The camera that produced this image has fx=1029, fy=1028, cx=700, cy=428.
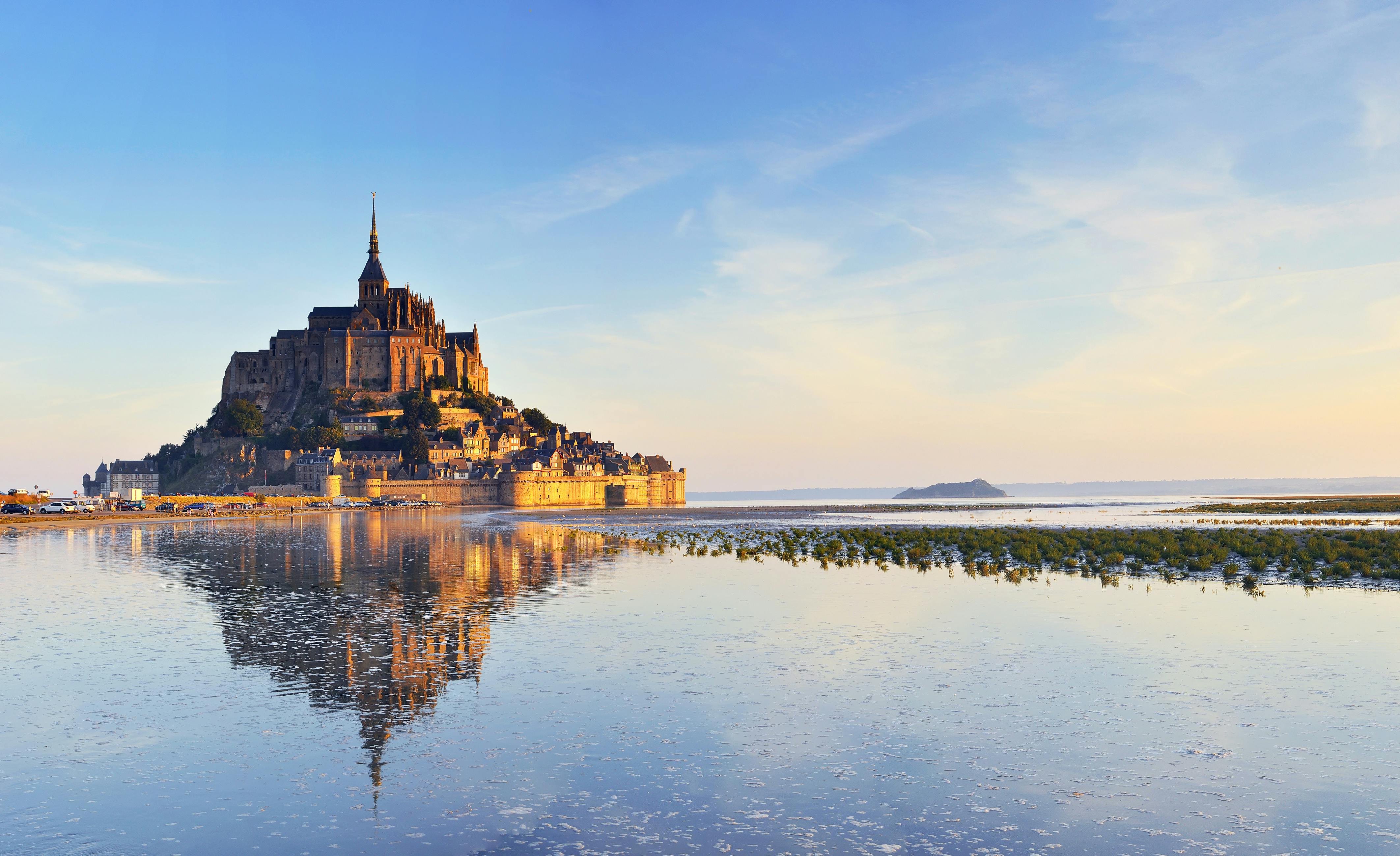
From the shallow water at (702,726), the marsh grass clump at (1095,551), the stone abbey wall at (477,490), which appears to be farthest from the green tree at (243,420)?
the shallow water at (702,726)

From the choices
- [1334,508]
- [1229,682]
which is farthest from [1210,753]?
[1334,508]

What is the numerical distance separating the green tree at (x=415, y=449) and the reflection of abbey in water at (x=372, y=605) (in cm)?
10197

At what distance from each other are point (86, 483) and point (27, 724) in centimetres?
18451

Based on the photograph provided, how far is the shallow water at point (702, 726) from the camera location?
9.32 metres

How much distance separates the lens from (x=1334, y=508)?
96.6m

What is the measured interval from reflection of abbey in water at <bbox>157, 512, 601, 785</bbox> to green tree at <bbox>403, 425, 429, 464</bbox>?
102m

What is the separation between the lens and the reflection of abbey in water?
1533 centimetres

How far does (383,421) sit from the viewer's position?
16650 cm

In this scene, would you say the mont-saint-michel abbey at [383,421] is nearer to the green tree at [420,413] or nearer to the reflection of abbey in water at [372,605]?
the green tree at [420,413]

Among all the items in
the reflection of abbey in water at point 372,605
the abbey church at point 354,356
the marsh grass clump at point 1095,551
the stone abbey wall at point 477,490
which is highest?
the abbey church at point 354,356

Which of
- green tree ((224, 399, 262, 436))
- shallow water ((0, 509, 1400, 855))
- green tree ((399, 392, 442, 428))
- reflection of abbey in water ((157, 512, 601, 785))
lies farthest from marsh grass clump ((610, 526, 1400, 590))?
green tree ((224, 399, 262, 436))

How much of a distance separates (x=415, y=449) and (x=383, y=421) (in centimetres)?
1311

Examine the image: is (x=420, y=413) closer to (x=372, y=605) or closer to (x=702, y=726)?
(x=372, y=605)

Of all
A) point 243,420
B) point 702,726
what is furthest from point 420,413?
point 702,726
